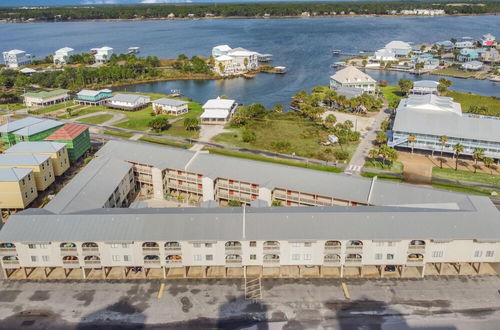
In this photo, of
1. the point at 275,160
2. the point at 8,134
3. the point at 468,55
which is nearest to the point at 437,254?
the point at 275,160

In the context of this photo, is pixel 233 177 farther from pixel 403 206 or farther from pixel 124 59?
pixel 124 59

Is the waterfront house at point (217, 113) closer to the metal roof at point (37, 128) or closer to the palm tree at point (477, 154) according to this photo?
the metal roof at point (37, 128)

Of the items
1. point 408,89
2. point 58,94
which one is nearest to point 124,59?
point 58,94

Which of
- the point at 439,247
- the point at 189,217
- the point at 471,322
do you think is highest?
the point at 189,217

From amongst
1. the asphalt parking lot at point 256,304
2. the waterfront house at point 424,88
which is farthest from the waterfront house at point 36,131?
the waterfront house at point 424,88

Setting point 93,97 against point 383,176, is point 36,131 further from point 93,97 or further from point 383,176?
point 383,176
